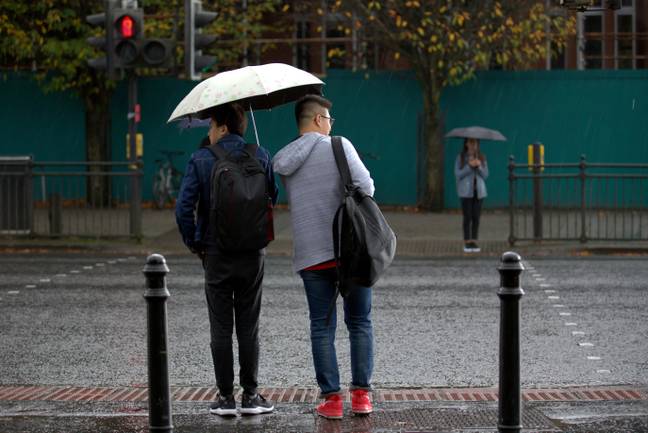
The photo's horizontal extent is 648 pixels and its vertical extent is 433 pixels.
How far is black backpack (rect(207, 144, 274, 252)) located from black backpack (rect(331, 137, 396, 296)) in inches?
16.3

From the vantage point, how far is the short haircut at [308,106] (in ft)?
22.5

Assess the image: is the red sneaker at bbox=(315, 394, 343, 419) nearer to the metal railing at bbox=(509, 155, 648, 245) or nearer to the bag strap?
the bag strap

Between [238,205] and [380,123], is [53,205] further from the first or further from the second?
[238,205]

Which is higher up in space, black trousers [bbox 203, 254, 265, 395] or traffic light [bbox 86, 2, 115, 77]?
traffic light [bbox 86, 2, 115, 77]

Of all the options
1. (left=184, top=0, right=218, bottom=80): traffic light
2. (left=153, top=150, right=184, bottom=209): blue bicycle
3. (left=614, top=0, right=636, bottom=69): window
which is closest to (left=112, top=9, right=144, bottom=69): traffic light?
(left=184, top=0, right=218, bottom=80): traffic light

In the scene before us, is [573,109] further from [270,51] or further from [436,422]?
[436,422]

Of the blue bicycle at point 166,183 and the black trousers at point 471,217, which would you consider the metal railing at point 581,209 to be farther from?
the blue bicycle at point 166,183

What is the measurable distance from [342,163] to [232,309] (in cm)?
101

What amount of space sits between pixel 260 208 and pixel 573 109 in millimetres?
17991

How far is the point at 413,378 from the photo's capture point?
8.21m

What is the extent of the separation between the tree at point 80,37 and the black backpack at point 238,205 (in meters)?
15.0

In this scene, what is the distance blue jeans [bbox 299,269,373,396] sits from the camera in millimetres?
6773

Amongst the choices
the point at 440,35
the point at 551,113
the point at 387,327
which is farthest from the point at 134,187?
the point at 551,113

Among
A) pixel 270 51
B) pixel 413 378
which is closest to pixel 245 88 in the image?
pixel 413 378
